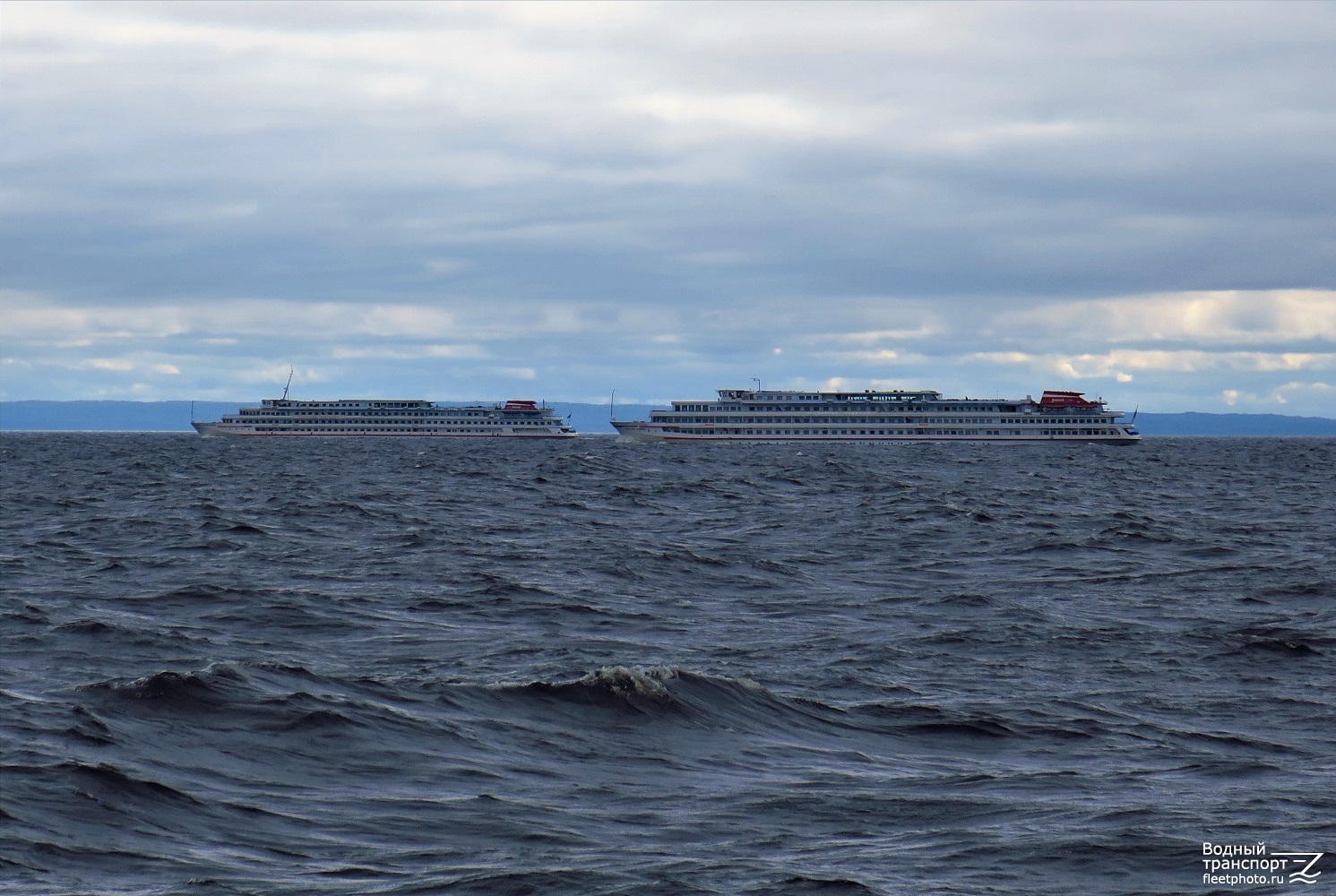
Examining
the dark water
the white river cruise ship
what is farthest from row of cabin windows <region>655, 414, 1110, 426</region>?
the dark water

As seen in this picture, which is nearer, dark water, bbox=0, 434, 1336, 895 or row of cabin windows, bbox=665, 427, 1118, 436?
dark water, bbox=0, 434, 1336, 895

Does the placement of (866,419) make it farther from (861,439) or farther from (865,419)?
(861,439)

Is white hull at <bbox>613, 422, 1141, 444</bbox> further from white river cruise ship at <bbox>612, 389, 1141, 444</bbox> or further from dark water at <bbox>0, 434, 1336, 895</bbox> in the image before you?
dark water at <bbox>0, 434, 1336, 895</bbox>

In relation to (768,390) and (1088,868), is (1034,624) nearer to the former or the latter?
(1088,868)

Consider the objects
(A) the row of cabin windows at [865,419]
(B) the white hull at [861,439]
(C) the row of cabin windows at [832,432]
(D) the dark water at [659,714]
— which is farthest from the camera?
(A) the row of cabin windows at [865,419]

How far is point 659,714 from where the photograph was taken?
1591 centimetres

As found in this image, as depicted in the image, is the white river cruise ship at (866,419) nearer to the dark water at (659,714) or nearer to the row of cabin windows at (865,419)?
the row of cabin windows at (865,419)

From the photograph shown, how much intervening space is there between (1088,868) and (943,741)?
14.9 ft

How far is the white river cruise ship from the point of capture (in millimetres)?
187000

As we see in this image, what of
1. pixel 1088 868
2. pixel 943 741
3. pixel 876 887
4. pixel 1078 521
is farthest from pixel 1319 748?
pixel 1078 521

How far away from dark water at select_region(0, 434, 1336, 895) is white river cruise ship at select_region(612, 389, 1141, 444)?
148084 mm

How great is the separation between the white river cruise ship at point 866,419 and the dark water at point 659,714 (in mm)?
148084

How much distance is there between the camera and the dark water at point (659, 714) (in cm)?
1064

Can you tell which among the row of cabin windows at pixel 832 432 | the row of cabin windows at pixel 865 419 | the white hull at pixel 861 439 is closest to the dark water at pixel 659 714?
the white hull at pixel 861 439
